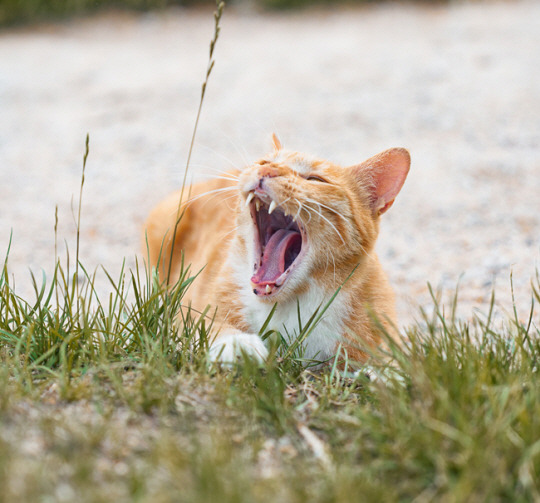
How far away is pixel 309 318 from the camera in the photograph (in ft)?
9.18

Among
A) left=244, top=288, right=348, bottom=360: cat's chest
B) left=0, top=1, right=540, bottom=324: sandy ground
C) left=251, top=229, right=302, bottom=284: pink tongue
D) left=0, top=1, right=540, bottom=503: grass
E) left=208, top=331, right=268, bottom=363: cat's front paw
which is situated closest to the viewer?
left=0, top=1, right=540, bottom=503: grass

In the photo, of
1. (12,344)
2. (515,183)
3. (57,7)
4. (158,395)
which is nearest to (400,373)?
(158,395)

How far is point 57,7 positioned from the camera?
37.9 feet

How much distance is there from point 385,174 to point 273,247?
643 millimetres

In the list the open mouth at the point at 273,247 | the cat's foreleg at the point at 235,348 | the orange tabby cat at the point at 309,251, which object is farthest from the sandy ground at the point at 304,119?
the cat's foreleg at the point at 235,348

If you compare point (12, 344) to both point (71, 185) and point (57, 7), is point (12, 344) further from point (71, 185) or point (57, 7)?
point (57, 7)

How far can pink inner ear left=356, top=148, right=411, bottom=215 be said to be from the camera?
290 centimetres

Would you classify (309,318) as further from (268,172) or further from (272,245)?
(268,172)

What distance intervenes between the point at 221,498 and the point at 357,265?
157cm

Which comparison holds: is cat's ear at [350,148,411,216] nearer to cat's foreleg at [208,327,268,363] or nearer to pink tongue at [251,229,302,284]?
pink tongue at [251,229,302,284]

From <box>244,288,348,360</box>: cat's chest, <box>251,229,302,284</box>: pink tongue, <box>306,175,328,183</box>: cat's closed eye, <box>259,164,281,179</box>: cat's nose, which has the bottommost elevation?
<box>244,288,348,360</box>: cat's chest

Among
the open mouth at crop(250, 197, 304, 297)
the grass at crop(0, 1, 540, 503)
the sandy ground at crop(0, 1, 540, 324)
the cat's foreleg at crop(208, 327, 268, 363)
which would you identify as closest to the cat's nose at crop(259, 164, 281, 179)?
the open mouth at crop(250, 197, 304, 297)

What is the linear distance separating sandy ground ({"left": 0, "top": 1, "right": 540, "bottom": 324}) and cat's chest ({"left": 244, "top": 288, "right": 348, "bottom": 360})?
996 millimetres

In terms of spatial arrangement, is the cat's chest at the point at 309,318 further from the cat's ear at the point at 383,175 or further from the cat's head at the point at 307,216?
the cat's ear at the point at 383,175
